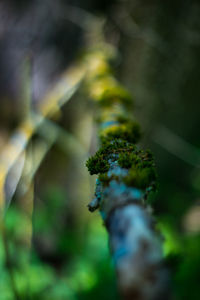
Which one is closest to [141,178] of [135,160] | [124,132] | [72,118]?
[135,160]

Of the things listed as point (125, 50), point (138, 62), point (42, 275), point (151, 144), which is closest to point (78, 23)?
point (125, 50)

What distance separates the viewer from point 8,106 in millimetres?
2609

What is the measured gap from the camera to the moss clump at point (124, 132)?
1202 millimetres

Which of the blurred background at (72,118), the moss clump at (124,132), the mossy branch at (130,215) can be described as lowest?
the mossy branch at (130,215)

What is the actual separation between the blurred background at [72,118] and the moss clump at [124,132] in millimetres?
877

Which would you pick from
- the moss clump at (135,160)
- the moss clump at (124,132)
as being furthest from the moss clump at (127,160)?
the moss clump at (124,132)

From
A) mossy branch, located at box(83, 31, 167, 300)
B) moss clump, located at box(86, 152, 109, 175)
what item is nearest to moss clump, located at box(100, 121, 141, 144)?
mossy branch, located at box(83, 31, 167, 300)

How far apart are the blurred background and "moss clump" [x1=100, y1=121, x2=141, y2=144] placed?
877 millimetres

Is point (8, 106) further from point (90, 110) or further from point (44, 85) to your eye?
point (90, 110)

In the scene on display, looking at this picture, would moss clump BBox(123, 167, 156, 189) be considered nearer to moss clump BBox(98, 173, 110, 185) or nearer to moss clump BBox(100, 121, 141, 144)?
moss clump BBox(98, 173, 110, 185)

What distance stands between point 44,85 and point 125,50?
2.77 feet

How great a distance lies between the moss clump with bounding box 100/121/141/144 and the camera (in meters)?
1.20

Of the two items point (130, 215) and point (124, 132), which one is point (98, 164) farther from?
point (124, 132)

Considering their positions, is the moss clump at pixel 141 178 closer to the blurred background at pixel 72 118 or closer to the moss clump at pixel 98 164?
the moss clump at pixel 98 164
